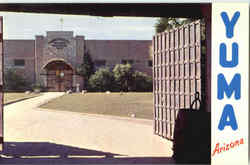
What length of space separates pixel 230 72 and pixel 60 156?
4.09m

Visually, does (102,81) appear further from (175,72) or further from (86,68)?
(175,72)

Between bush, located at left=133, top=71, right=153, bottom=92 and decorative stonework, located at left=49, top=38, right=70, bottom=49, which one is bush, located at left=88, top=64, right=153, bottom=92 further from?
decorative stonework, located at left=49, top=38, right=70, bottom=49

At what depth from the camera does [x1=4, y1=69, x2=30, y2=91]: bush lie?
41312 mm

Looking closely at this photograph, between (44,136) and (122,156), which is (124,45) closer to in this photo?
(44,136)

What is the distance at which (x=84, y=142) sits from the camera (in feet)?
33.8

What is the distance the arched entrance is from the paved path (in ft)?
88.9

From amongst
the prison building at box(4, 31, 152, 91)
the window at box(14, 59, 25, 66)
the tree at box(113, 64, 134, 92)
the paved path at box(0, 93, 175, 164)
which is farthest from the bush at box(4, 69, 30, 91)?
the paved path at box(0, 93, 175, 164)

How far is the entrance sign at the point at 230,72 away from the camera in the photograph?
6527 mm

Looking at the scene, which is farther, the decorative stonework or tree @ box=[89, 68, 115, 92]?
the decorative stonework

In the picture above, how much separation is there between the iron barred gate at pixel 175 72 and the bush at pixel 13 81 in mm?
32638

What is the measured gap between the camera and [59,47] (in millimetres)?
43000

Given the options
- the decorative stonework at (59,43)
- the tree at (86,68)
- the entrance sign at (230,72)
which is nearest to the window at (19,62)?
the decorative stonework at (59,43)

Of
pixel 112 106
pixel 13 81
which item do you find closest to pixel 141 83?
pixel 13 81

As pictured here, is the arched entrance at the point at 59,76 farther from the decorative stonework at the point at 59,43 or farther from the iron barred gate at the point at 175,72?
the iron barred gate at the point at 175,72
